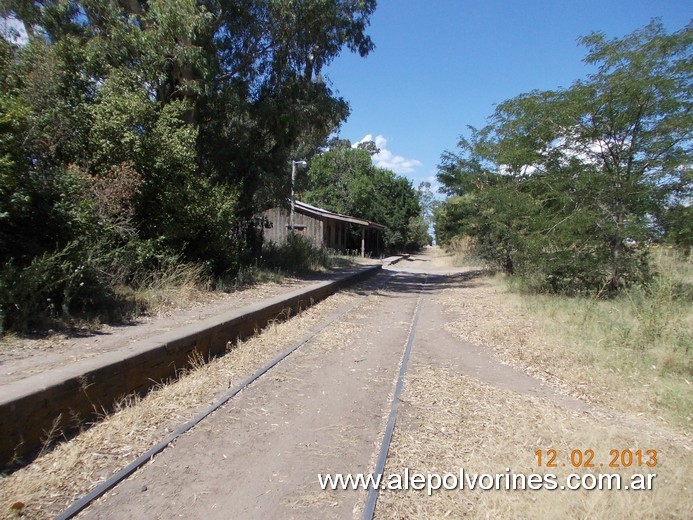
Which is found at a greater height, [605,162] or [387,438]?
[605,162]

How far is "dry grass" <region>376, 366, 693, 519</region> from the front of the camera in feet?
11.0

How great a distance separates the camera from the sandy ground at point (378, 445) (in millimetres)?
3395

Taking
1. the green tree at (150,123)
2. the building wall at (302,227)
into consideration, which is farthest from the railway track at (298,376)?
the building wall at (302,227)

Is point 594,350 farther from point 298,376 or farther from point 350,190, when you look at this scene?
point 350,190

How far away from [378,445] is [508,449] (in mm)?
1175

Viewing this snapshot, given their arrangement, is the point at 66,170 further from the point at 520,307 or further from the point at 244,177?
the point at 520,307

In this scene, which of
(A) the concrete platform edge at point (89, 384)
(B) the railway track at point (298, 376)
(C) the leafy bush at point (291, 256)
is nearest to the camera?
(B) the railway track at point (298, 376)

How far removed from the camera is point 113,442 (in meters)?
4.30

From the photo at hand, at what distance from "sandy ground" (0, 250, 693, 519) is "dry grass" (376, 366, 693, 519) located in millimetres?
13

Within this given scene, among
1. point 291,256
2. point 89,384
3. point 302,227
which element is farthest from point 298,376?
point 302,227

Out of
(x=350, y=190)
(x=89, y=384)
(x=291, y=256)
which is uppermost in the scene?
(x=350, y=190)

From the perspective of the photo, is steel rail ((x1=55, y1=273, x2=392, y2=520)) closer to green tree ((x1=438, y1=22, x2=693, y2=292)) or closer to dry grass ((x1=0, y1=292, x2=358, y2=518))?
dry grass ((x1=0, y1=292, x2=358, y2=518))

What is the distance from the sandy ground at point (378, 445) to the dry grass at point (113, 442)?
33 millimetres

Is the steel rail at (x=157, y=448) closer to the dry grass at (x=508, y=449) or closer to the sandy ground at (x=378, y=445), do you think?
the sandy ground at (x=378, y=445)
